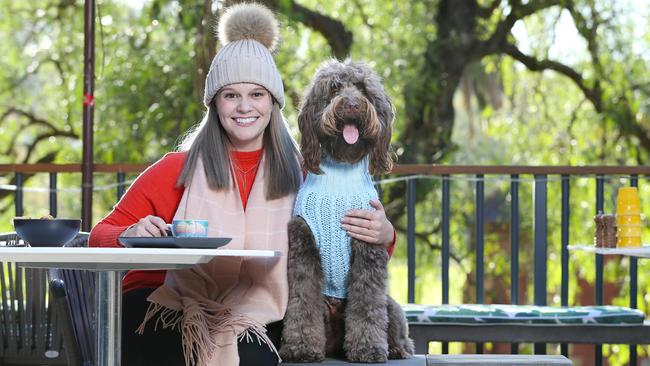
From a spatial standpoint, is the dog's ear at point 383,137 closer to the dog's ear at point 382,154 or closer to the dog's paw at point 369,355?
the dog's ear at point 382,154

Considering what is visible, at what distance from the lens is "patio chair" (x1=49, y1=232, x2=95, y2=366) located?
233cm

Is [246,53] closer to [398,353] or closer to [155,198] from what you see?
[155,198]

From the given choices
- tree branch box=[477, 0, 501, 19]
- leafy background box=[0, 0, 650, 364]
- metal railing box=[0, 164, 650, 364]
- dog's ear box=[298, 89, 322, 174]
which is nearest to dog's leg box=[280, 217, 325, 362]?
dog's ear box=[298, 89, 322, 174]

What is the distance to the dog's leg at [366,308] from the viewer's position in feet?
7.98

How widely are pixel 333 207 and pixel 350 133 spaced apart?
19 cm

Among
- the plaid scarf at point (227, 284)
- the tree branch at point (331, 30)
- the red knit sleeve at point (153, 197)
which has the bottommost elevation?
the plaid scarf at point (227, 284)

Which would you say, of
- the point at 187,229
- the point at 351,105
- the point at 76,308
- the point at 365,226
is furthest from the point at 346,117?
the point at 76,308

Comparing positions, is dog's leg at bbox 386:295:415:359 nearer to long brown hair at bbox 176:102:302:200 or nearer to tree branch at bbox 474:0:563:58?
long brown hair at bbox 176:102:302:200

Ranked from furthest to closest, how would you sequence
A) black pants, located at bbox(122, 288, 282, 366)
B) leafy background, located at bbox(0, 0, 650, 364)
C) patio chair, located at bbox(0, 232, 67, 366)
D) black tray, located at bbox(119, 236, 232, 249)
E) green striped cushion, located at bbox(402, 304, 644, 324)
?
leafy background, located at bbox(0, 0, 650, 364)
green striped cushion, located at bbox(402, 304, 644, 324)
patio chair, located at bbox(0, 232, 67, 366)
black pants, located at bbox(122, 288, 282, 366)
black tray, located at bbox(119, 236, 232, 249)

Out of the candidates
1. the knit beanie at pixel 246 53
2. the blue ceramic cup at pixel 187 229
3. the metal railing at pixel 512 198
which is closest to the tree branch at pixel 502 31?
the metal railing at pixel 512 198

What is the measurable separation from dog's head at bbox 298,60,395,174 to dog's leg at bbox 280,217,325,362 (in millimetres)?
198

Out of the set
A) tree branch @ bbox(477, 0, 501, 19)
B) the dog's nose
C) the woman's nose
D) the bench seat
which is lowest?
the bench seat

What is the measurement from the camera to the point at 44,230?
211cm

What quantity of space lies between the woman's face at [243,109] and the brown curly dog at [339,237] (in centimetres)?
14
